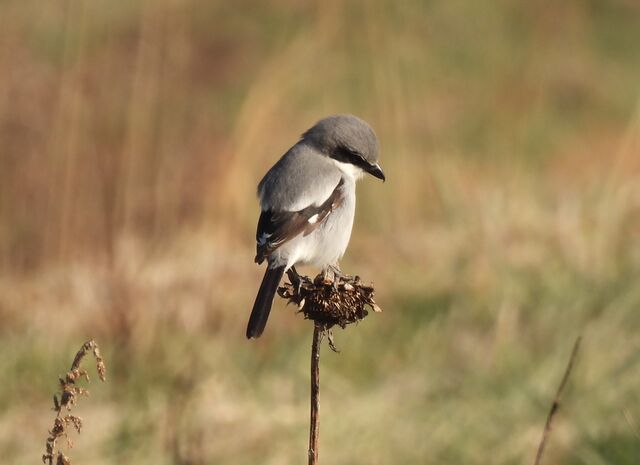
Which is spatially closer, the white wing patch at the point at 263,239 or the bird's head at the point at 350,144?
the white wing patch at the point at 263,239

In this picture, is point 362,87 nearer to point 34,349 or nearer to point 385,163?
point 385,163

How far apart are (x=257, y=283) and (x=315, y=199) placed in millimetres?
2465

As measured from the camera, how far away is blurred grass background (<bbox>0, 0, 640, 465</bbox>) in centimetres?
435

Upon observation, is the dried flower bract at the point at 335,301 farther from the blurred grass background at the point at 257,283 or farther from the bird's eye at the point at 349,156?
the blurred grass background at the point at 257,283

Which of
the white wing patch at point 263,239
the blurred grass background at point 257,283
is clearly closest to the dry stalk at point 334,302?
the white wing patch at point 263,239

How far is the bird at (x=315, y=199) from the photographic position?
10.7 ft

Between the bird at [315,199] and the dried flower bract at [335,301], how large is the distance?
0.55 meters

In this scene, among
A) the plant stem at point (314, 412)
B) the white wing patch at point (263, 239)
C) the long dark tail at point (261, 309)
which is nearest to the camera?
the plant stem at point (314, 412)

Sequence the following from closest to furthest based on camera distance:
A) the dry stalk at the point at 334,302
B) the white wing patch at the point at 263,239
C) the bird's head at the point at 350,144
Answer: the dry stalk at the point at 334,302, the white wing patch at the point at 263,239, the bird's head at the point at 350,144

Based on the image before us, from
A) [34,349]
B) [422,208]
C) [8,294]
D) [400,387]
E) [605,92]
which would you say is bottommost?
[400,387]

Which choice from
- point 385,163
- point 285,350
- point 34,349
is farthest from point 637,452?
point 385,163

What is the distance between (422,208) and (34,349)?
2790 mm

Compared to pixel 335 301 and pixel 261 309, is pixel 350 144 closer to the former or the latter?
pixel 261 309

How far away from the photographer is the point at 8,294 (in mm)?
5672
